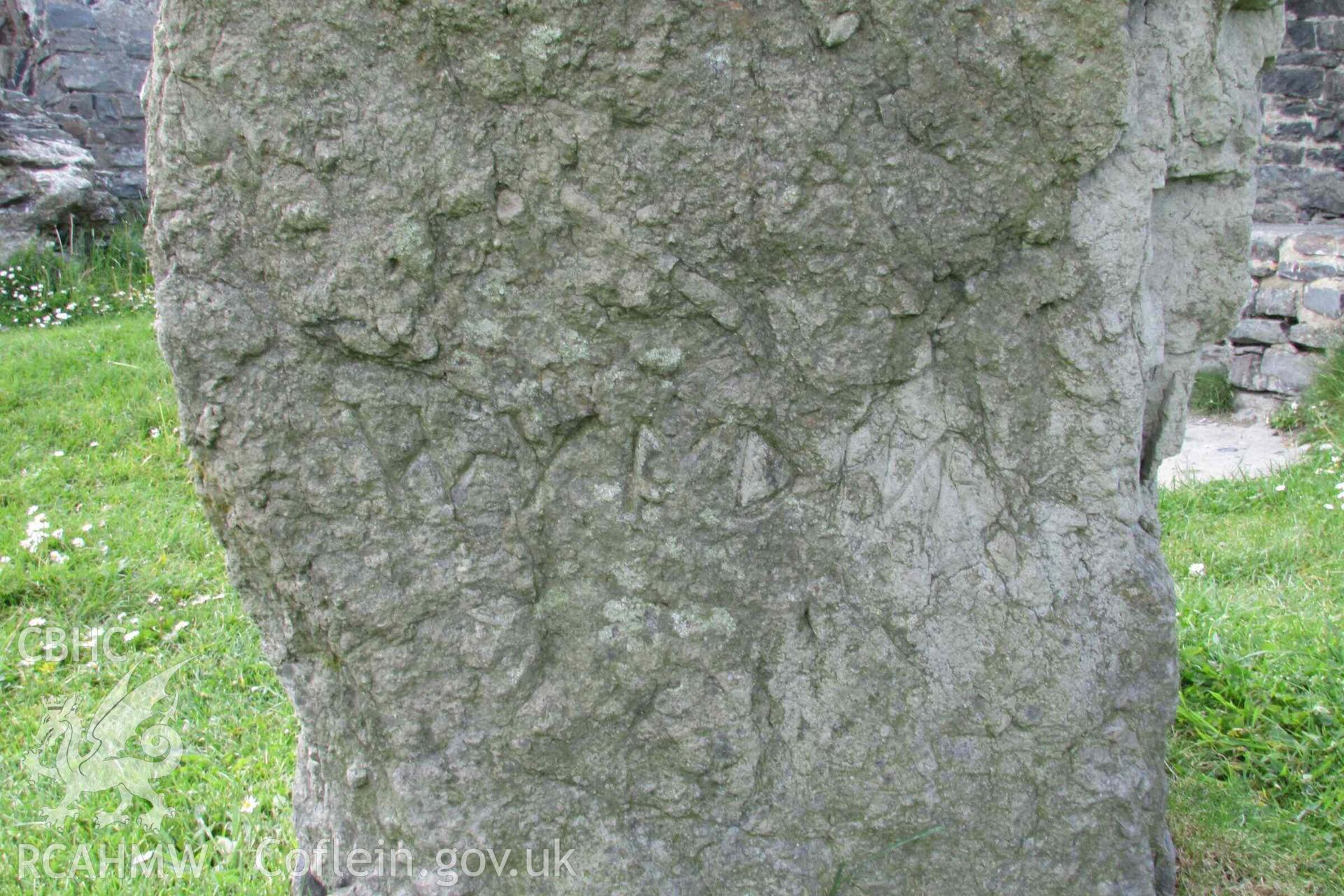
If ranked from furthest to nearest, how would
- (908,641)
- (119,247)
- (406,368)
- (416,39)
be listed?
(119,247) < (908,641) < (406,368) < (416,39)

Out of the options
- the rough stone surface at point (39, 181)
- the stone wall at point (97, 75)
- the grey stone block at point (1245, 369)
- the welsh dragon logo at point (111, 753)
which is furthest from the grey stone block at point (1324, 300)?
the stone wall at point (97, 75)

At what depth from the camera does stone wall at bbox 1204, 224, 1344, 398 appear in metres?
5.57

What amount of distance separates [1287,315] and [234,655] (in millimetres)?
5177

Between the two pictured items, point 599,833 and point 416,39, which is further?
point 599,833

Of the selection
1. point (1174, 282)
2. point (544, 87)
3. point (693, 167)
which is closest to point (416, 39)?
point (544, 87)

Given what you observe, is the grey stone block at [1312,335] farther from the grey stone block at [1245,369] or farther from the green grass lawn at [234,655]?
the green grass lawn at [234,655]

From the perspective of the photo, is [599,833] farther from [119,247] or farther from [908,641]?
[119,247]

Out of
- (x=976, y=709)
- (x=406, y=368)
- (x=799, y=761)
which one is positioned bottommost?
(x=799, y=761)

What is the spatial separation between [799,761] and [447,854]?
574 mm

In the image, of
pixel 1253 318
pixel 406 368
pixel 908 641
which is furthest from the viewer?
pixel 1253 318

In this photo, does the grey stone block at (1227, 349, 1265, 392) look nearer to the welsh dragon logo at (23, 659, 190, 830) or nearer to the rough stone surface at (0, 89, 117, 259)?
the welsh dragon logo at (23, 659, 190, 830)

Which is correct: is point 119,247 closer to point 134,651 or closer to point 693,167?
point 134,651

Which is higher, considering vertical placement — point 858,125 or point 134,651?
point 858,125

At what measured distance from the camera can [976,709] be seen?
1.81 metres
